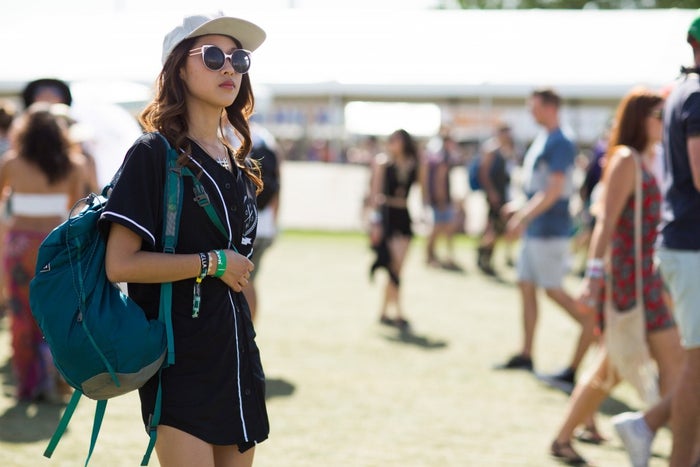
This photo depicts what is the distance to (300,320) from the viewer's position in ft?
34.5

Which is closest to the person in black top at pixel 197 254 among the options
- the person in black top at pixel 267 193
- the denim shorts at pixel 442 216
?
the person in black top at pixel 267 193

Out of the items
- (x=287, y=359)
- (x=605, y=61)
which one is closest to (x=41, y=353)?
(x=287, y=359)

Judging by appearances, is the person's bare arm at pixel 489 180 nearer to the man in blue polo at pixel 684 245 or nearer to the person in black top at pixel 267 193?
the person in black top at pixel 267 193

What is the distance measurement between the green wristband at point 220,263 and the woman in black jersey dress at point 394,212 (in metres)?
7.35

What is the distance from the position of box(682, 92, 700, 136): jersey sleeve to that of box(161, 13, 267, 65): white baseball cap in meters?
2.02

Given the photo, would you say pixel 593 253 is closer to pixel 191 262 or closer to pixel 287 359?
pixel 191 262

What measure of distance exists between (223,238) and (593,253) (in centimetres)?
289

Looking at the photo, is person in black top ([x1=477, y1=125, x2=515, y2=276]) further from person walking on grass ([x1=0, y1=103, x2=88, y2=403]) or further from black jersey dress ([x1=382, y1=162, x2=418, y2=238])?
person walking on grass ([x1=0, y1=103, x2=88, y2=403])

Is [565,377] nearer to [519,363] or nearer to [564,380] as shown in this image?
[564,380]

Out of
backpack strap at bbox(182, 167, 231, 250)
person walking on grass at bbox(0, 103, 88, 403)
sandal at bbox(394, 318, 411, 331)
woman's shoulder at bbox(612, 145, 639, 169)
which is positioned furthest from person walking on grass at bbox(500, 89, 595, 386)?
backpack strap at bbox(182, 167, 231, 250)

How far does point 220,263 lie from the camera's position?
2873mm

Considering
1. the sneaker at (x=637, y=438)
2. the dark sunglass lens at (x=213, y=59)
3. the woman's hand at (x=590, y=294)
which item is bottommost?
the sneaker at (x=637, y=438)

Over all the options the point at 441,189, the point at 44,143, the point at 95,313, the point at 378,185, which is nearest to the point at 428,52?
the point at 441,189

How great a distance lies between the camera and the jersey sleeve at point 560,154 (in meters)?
7.86
